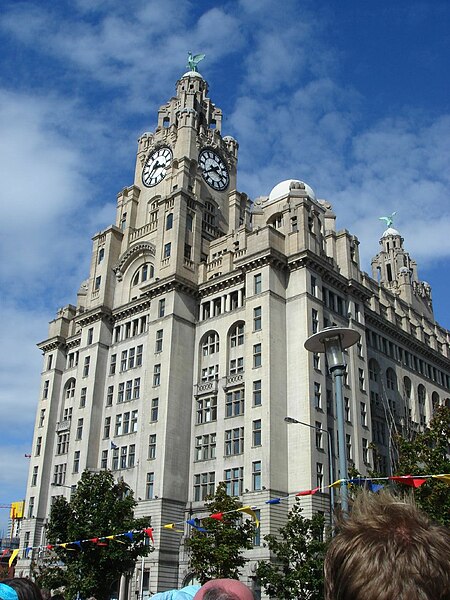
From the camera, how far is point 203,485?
180 feet

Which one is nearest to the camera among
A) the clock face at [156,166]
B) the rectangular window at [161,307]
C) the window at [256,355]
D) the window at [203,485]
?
the window at [256,355]

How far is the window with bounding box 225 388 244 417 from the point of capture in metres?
54.7

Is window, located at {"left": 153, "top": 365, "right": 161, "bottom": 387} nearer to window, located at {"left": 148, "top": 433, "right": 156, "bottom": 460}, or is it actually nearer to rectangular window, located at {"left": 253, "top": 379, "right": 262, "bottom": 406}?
window, located at {"left": 148, "top": 433, "right": 156, "bottom": 460}

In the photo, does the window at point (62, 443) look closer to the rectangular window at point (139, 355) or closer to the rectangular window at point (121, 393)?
the rectangular window at point (121, 393)

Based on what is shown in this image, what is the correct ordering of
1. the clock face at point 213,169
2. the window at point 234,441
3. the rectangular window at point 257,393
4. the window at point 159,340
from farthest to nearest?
the clock face at point 213,169 < the window at point 159,340 < the window at point 234,441 < the rectangular window at point 257,393

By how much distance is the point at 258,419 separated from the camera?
51438mm

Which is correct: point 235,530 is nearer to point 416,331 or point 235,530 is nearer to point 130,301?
point 130,301

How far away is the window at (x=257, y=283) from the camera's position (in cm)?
5591

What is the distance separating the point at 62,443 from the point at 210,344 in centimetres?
2138

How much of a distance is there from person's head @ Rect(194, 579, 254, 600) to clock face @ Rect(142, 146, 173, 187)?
71657 mm

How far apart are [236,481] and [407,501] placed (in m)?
51.1

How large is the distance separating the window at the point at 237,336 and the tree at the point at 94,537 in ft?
59.0

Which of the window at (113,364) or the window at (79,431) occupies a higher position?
the window at (113,364)

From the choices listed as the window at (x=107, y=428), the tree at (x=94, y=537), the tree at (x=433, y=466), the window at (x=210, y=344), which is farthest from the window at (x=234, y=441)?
the tree at (x=433, y=466)
